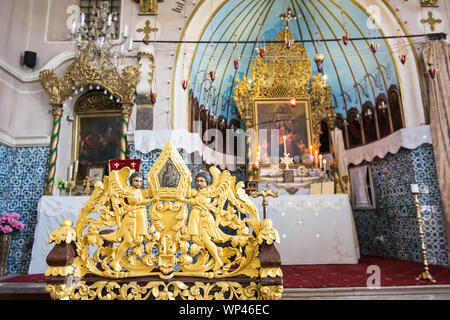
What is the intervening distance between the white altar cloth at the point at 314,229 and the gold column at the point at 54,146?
419 centimetres

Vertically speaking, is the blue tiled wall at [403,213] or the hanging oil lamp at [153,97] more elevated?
the hanging oil lamp at [153,97]

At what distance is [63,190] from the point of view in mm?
5996

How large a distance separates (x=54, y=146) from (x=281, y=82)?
6269 millimetres

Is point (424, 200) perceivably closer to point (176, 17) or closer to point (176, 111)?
point (176, 111)

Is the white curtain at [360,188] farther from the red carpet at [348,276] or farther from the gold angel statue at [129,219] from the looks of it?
the gold angel statue at [129,219]

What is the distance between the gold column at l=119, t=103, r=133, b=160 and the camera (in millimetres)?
5938

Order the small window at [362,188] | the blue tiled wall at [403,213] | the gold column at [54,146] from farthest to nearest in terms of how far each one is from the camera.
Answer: the small window at [362,188] → the gold column at [54,146] → the blue tiled wall at [403,213]

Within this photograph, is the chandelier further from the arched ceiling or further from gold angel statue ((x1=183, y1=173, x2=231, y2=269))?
gold angel statue ((x1=183, y1=173, x2=231, y2=269))

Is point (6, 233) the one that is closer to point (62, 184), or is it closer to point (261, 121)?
point (62, 184)

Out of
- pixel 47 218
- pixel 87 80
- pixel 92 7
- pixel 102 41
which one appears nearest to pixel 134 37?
pixel 102 41

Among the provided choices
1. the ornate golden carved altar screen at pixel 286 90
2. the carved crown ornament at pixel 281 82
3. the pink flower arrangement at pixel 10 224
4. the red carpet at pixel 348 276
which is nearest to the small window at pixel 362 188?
the ornate golden carved altar screen at pixel 286 90

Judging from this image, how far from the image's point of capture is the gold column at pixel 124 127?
594 cm

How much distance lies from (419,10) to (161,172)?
7511 mm
